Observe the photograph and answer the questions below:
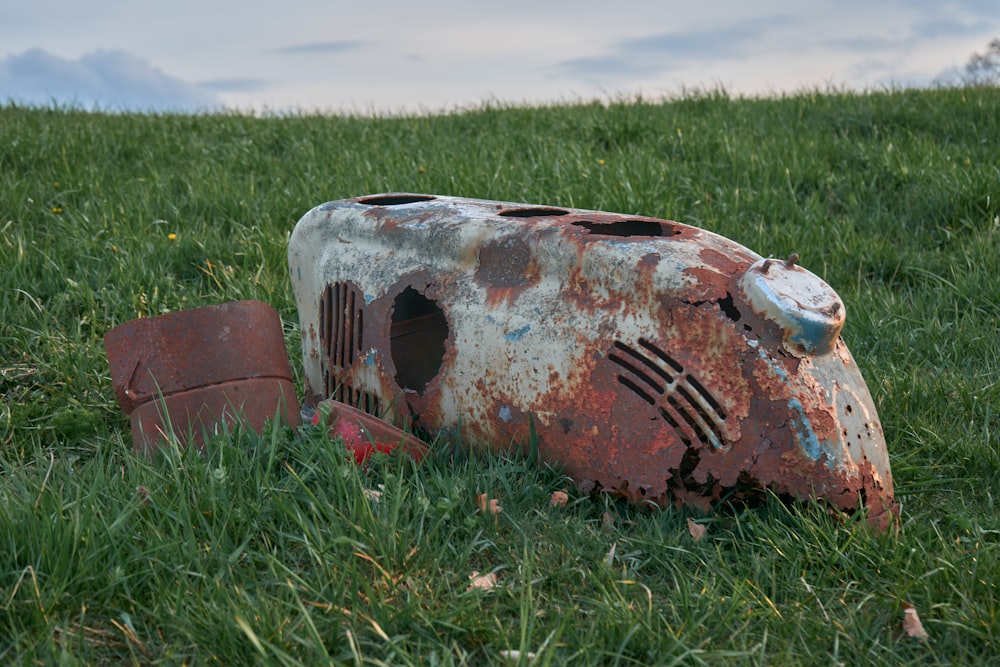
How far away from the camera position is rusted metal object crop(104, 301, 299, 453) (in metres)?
3.32

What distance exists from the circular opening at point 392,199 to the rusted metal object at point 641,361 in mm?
499

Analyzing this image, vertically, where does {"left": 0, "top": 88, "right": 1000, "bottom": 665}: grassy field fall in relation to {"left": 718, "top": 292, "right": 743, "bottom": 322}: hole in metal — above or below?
below

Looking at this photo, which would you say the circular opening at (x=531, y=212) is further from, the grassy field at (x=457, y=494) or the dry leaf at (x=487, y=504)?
the dry leaf at (x=487, y=504)

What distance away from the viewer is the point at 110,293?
479cm

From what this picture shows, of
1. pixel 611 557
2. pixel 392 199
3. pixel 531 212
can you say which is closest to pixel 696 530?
pixel 611 557

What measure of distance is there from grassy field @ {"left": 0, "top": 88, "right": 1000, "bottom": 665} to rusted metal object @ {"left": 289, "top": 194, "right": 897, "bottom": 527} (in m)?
0.14

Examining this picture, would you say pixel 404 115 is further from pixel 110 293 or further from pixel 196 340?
Answer: pixel 196 340

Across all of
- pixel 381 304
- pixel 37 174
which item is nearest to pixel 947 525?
pixel 381 304

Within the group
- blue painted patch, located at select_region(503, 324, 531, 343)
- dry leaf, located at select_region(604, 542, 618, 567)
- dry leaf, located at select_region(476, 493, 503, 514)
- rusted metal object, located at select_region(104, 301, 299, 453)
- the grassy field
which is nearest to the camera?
the grassy field

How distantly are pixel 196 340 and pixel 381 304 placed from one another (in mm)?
698

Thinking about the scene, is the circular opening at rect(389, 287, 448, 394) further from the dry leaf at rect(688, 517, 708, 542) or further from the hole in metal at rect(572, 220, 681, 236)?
the dry leaf at rect(688, 517, 708, 542)

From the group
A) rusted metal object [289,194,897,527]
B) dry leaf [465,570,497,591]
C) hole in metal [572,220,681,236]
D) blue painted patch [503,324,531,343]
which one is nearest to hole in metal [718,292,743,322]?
rusted metal object [289,194,897,527]

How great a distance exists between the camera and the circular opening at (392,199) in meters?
3.73

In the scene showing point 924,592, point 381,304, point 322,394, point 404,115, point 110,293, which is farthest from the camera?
point 404,115
